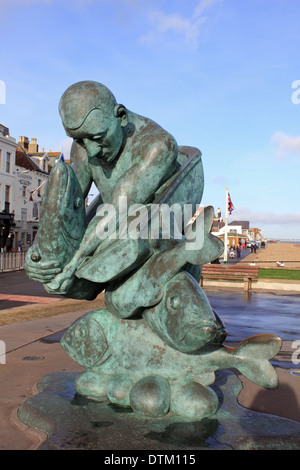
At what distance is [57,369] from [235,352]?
2160mm

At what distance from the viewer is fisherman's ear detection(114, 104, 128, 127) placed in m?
3.17

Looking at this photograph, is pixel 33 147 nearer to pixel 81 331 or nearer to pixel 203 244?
pixel 81 331

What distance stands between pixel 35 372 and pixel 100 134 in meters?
2.57

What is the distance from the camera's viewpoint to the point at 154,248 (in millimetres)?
3158

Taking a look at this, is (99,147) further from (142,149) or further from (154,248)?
(154,248)

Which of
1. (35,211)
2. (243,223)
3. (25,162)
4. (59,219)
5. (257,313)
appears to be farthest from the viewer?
(243,223)

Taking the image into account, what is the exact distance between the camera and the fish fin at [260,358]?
3006 mm

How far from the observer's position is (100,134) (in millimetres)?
3074

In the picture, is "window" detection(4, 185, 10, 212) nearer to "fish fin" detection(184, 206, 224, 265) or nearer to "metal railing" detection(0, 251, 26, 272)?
"metal railing" detection(0, 251, 26, 272)

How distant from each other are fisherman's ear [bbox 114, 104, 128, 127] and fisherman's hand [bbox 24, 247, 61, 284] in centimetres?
118

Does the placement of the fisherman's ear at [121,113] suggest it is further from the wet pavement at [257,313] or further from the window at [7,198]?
the window at [7,198]

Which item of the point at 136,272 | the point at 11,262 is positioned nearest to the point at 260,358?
the point at 136,272

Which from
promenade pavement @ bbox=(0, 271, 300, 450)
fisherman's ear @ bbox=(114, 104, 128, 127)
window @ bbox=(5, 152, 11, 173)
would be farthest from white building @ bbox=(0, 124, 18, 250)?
fisherman's ear @ bbox=(114, 104, 128, 127)
